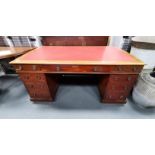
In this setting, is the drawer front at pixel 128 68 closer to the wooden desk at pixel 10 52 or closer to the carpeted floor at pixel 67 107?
the carpeted floor at pixel 67 107

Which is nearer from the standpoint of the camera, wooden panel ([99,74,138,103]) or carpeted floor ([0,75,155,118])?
wooden panel ([99,74,138,103])

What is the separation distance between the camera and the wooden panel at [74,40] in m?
1.51

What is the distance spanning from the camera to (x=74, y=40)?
154 cm

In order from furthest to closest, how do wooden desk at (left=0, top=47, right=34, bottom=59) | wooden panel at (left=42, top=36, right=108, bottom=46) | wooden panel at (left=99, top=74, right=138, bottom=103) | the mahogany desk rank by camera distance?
1. wooden panel at (left=42, top=36, right=108, bottom=46)
2. wooden desk at (left=0, top=47, right=34, bottom=59)
3. wooden panel at (left=99, top=74, right=138, bottom=103)
4. the mahogany desk

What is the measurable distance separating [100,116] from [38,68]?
3.03 feet

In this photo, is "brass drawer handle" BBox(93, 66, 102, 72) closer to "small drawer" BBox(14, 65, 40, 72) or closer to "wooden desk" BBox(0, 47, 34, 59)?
"small drawer" BBox(14, 65, 40, 72)

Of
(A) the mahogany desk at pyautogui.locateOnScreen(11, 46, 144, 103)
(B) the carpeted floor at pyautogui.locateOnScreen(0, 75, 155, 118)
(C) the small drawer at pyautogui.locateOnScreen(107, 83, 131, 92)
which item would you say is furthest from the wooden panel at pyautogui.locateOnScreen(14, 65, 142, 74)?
(B) the carpeted floor at pyautogui.locateOnScreen(0, 75, 155, 118)

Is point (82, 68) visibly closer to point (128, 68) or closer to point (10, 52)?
point (128, 68)

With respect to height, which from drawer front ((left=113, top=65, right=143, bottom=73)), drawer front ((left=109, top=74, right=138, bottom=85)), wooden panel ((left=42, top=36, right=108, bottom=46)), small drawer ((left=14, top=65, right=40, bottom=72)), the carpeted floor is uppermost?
wooden panel ((left=42, top=36, right=108, bottom=46))

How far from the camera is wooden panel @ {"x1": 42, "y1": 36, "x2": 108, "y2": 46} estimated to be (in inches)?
59.3

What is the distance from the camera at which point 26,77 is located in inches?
41.5

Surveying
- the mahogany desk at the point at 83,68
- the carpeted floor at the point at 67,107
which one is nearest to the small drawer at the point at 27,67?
the mahogany desk at the point at 83,68

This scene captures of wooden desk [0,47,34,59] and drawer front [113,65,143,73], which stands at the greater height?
wooden desk [0,47,34,59]
